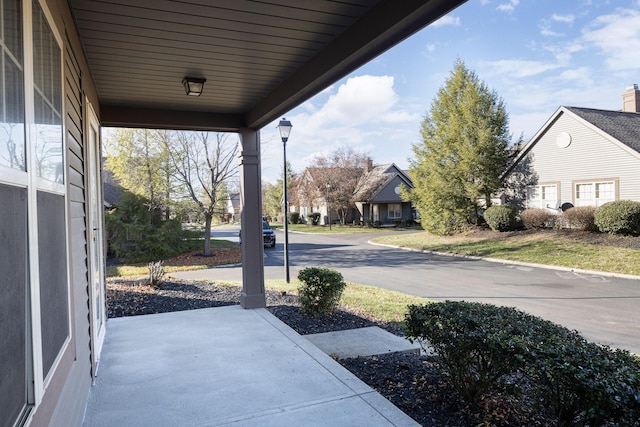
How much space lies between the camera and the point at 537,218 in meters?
17.3

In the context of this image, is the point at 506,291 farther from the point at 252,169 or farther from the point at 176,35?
the point at 176,35

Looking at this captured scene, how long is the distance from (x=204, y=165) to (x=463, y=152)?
13.0 metres

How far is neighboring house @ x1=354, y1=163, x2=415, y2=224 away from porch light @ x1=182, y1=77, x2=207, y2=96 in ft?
93.4

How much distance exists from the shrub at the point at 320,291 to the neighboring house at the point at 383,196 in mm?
26884

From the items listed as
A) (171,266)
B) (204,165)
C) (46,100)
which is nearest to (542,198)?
(204,165)

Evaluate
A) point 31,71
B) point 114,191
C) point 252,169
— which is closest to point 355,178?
point 114,191

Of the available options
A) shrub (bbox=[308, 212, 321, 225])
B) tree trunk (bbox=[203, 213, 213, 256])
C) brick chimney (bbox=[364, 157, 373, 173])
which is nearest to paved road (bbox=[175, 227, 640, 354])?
tree trunk (bbox=[203, 213, 213, 256])

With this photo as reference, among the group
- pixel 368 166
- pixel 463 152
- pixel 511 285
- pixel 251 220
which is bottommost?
pixel 511 285

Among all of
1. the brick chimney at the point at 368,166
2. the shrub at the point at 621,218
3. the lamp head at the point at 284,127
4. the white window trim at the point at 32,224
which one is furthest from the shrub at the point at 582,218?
the brick chimney at the point at 368,166

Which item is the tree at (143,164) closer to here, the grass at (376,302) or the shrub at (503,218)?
the grass at (376,302)

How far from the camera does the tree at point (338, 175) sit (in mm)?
33188

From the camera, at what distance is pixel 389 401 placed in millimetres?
3016

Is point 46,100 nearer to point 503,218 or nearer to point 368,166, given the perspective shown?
point 503,218

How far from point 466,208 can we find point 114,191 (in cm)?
1768
